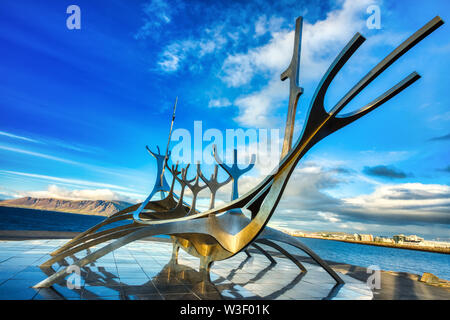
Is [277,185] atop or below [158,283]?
atop

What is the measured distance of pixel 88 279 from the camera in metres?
7.83

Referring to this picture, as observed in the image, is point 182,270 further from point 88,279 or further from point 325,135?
point 325,135

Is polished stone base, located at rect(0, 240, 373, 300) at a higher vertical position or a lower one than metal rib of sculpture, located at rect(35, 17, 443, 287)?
lower

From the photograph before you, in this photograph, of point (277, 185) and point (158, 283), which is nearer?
point (277, 185)

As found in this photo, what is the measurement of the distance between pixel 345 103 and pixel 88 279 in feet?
29.2

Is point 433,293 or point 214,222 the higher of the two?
point 214,222

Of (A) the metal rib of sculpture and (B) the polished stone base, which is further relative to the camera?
(B) the polished stone base

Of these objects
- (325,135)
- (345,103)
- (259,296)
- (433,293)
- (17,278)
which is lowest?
(433,293)

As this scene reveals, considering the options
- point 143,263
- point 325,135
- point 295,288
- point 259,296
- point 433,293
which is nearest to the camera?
point 325,135

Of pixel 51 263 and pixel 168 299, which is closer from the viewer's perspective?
pixel 168 299

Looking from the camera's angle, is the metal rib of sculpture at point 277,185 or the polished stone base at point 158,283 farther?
the polished stone base at point 158,283

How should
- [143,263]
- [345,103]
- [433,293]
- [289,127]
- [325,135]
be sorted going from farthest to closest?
[143,263]
[433,293]
[289,127]
[325,135]
[345,103]

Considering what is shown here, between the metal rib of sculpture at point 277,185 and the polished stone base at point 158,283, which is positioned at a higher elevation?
the metal rib of sculpture at point 277,185
